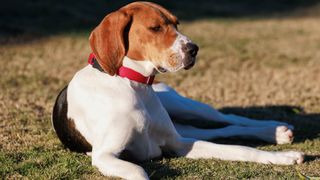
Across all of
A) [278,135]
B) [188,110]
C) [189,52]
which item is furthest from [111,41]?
[278,135]

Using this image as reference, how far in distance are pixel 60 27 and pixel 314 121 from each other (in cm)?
854

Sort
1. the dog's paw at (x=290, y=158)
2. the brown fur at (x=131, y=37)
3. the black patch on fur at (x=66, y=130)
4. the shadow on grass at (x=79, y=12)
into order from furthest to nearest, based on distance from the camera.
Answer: the shadow on grass at (x=79, y=12)
the black patch on fur at (x=66, y=130)
the dog's paw at (x=290, y=158)
the brown fur at (x=131, y=37)

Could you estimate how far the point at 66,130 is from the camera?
573cm

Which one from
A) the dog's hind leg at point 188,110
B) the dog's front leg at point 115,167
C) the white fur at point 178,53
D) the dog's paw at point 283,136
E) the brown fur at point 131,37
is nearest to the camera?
the dog's front leg at point 115,167

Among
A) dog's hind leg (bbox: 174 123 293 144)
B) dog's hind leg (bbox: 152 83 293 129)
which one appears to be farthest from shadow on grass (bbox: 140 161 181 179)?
dog's hind leg (bbox: 152 83 293 129)

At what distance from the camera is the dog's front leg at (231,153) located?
5.37 m

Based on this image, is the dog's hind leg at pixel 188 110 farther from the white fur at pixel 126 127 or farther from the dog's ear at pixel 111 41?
the dog's ear at pixel 111 41

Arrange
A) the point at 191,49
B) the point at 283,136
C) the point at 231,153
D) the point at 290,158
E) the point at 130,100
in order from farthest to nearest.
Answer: the point at 283,136, the point at 231,153, the point at 290,158, the point at 130,100, the point at 191,49

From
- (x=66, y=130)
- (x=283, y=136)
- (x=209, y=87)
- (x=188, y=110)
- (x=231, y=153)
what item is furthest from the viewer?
(x=209, y=87)

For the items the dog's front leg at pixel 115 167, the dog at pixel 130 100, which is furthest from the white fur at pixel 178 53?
the dog's front leg at pixel 115 167

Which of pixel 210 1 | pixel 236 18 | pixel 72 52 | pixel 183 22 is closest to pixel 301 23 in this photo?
pixel 236 18

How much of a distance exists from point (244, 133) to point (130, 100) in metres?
1.77

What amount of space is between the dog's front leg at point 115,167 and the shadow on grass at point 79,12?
8.09 meters

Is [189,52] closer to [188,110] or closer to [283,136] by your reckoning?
[283,136]
